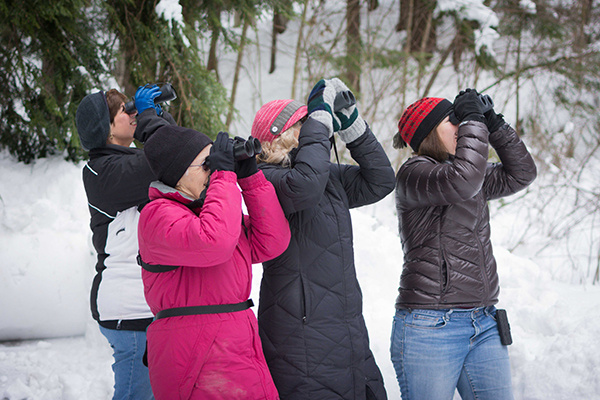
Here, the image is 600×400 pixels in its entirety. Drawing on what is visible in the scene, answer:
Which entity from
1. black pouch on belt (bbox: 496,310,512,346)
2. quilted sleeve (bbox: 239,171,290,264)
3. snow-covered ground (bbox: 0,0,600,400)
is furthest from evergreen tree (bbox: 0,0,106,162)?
black pouch on belt (bbox: 496,310,512,346)

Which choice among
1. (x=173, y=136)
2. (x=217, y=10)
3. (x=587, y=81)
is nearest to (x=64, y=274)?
(x=173, y=136)

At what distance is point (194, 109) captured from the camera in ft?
15.5

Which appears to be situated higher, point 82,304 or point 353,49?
point 353,49

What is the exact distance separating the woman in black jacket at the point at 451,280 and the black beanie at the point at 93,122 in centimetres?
140

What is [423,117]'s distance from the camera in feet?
6.72

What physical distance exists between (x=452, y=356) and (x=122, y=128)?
1845 mm

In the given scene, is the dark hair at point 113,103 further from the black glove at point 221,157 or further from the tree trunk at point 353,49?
the tree trunk at point 353,49

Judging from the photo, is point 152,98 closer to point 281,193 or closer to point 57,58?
point 281,193

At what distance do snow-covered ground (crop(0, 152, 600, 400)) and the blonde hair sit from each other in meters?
1.86

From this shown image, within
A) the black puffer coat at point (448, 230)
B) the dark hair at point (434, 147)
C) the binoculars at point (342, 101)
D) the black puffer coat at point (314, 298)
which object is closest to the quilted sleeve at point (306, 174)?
the black puffer coat at point (314, 298)

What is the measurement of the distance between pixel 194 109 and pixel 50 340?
255cm

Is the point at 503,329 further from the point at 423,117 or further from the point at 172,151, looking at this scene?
the point at 172,151

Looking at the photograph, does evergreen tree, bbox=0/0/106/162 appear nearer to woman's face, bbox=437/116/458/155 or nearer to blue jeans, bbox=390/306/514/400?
woman's face, bbox=437/116/458/155

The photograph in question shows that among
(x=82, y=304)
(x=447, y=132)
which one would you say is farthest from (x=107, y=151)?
(x=82, y=304)
